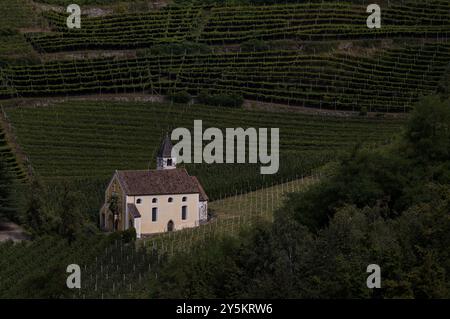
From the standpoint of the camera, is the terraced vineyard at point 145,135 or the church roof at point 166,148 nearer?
the church roof at point 166,148

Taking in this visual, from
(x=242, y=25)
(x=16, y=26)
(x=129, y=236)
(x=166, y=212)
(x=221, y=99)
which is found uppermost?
(x=242, y=25)

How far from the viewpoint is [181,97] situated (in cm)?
9406

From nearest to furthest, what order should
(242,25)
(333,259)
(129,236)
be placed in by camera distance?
(333,259) → (129,236) → (242,25)

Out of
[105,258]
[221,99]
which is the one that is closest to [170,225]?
[105,258]

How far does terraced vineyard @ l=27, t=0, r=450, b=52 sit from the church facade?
31.2 meters

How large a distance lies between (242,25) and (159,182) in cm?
3644

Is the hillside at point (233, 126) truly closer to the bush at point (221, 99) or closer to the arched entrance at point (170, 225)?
the bush at point (221, 99)

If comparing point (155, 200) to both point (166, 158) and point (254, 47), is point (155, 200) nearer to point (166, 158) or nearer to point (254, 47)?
point (166, 158)

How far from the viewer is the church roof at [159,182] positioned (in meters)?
74.8

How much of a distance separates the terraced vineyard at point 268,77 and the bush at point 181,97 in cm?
123

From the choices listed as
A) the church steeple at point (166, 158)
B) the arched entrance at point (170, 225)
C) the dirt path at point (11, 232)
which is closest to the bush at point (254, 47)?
the church steeple at point (166, 158)

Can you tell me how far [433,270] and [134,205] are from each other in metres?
37.2
